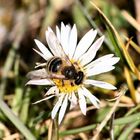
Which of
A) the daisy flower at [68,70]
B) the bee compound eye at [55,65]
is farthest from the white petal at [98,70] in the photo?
the bee compound eye at [55,65]

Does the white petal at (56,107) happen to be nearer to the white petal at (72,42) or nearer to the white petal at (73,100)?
the white petal at (73,100)

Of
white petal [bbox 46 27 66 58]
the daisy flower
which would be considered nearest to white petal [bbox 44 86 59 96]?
the daisy flower

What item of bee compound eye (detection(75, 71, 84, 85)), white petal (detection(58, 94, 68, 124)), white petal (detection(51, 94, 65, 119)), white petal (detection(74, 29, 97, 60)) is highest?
white petal (detection(74, 29, 97, 60))

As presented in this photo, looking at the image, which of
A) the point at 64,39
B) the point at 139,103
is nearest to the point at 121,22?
the point at 139,103

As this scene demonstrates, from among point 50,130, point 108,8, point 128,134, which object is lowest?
point 128,134

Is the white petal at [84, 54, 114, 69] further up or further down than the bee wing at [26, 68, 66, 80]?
further down

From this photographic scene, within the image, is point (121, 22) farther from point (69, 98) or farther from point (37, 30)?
point (69, 98)

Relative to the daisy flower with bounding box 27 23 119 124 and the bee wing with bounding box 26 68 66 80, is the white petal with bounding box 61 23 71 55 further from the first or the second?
the bee wing with bounding box 26 68 66 80
